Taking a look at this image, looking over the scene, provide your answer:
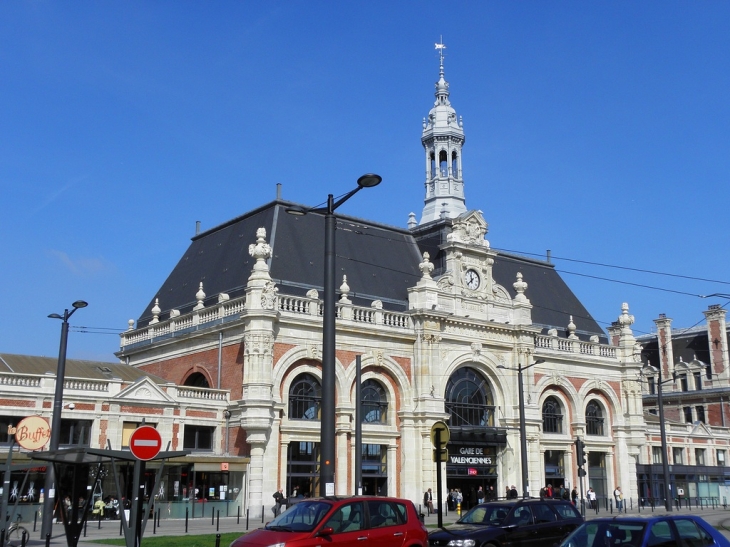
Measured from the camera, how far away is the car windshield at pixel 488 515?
18667 millimetres

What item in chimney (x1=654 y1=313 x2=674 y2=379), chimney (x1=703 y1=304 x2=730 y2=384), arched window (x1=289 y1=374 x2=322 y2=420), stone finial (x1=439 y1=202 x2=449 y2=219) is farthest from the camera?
chimney (x1=654 y1=313 x2=674 y2=379)

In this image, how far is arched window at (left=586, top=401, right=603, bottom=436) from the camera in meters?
54.0

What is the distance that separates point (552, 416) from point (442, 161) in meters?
18.2

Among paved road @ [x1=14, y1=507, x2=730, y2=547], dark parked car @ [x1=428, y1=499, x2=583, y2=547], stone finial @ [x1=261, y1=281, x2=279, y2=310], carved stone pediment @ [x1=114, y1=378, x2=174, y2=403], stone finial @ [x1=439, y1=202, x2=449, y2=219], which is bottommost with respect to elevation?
paved road @ [x1=14, y1=507, x2=730, y2=547]

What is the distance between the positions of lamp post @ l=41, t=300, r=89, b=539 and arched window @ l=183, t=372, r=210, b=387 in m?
15.0

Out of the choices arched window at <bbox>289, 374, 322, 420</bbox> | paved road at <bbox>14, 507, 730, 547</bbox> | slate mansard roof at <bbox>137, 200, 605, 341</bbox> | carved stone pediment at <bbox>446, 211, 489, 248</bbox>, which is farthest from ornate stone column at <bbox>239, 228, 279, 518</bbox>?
carved stone pediment at <bbox>446, 211, 489, 248</bbox>

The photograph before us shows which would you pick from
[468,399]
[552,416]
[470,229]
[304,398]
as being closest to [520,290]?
[470,229]

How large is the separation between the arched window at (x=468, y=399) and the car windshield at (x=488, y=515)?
88.1 feet

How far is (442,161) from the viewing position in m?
56.8

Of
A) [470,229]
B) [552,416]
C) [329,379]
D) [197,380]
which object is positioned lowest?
[329,379]

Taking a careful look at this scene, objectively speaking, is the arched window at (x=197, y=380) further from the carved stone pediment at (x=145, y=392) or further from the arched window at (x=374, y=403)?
the arched window at (x=374, y=403)

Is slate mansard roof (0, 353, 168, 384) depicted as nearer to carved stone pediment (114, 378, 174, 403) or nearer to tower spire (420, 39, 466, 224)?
carved stone pediment (114, 378, 174, 403)

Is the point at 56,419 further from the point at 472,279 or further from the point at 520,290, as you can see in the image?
the point at 520,290

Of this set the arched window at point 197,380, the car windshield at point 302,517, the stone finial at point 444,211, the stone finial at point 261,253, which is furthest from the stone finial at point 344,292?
the car windshield at point 302,517
